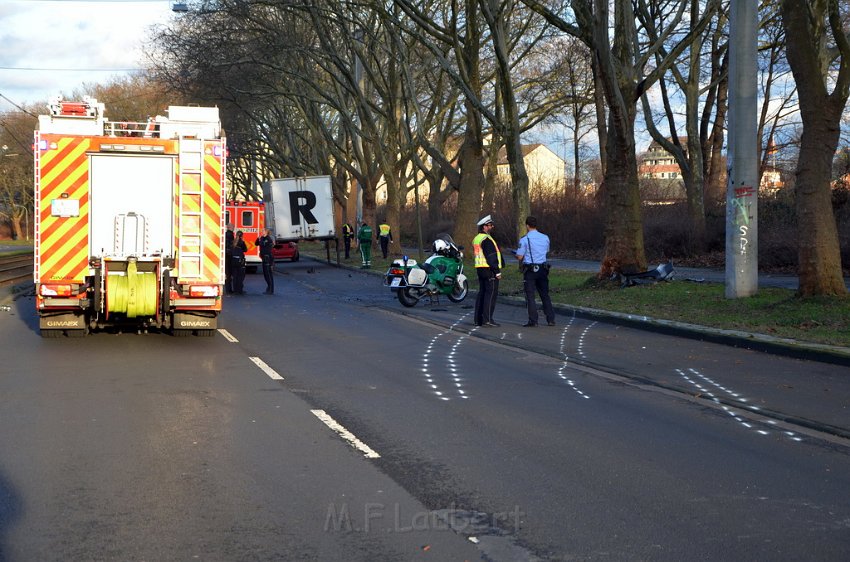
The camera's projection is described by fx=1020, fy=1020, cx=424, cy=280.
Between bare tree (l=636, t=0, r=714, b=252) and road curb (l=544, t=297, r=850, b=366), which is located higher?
bare tree (l=636, t=0, r=714, b=252)

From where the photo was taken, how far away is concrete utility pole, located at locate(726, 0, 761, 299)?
1769 centimetres

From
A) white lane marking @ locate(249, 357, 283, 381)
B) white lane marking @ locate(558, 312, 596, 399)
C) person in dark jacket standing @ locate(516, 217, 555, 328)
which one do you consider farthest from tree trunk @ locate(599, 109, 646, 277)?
white lane marking @ locate(249, 357, 283, 381)

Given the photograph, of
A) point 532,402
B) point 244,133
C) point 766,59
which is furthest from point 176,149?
point 244,133

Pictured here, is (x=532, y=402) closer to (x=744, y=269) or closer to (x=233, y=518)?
(x=233, y=518)

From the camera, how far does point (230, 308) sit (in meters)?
21.5

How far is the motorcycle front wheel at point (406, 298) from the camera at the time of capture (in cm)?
2158

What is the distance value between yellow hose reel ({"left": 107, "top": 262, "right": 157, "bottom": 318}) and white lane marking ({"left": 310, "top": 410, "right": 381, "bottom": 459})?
558cm

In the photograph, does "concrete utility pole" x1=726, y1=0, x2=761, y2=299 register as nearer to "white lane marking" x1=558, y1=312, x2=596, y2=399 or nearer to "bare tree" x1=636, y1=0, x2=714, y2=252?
"white lane marking" x1=558, y1=312, x2=596, y2=399

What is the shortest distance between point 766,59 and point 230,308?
77.4 feet

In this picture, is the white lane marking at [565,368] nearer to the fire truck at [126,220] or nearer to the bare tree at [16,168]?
the fire truck at [126,220]

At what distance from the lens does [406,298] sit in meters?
21.6

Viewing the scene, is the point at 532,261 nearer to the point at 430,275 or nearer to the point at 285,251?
the point at 430,275

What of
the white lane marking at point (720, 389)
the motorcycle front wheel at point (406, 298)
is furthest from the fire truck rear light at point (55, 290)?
the motorcycle front wheel at point (406, 298)

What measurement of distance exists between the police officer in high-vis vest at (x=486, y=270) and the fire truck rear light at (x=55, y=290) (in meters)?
6.54
